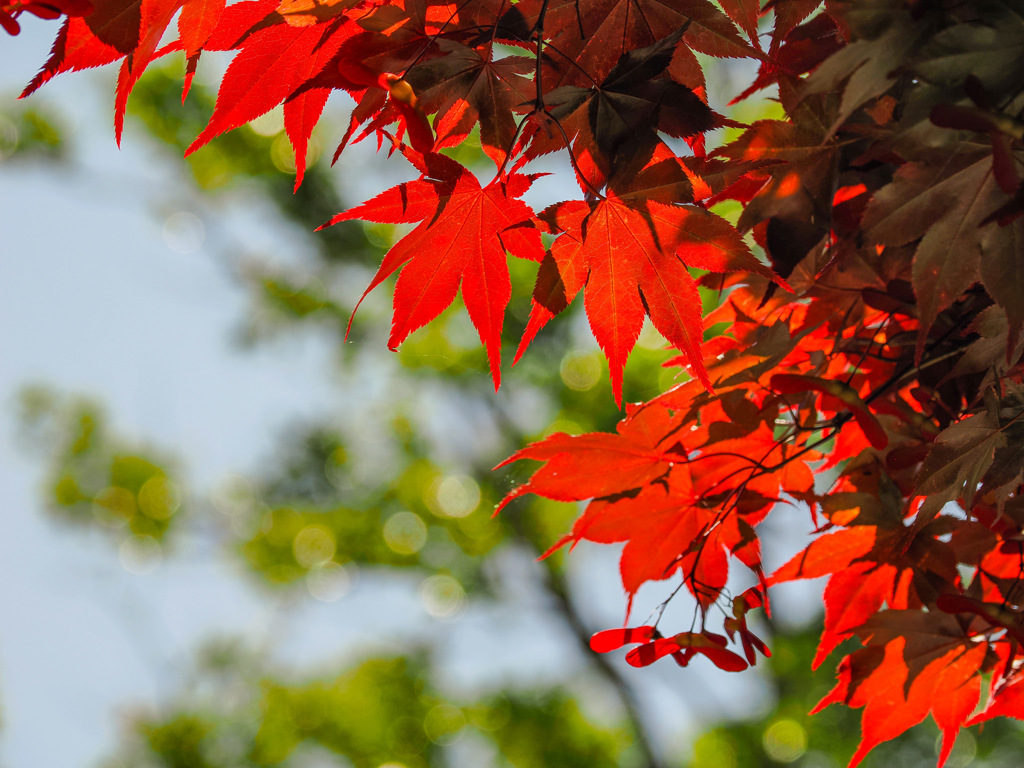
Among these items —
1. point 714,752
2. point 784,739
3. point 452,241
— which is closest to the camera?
point 452,241

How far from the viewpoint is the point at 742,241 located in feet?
1.21

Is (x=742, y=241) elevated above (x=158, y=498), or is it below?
above

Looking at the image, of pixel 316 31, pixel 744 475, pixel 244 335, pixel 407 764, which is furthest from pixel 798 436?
pixel 244 335

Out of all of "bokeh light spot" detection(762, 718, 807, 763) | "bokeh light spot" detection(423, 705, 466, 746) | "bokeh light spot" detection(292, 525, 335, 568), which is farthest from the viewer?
"bokeh light spot" detection(292, 525, 335, 568)

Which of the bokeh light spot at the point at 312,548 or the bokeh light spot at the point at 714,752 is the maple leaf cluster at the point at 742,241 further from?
the bokeh light spot at the point at 312,548

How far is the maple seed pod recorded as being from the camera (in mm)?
308

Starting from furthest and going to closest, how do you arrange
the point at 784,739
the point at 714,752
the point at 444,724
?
the point at 444,724 < the point at 714,752 < the point at 784,739

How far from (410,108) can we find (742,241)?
18cm

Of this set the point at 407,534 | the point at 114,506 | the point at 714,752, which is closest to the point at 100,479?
the point at 114,506

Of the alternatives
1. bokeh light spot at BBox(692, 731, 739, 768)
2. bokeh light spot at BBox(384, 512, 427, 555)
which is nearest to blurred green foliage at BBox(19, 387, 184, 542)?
bokeh light spot at BBox(384, 512, 427, 555)

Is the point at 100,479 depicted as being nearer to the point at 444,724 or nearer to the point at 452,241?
the point at 444,724

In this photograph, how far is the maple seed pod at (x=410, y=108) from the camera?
1.01 ft

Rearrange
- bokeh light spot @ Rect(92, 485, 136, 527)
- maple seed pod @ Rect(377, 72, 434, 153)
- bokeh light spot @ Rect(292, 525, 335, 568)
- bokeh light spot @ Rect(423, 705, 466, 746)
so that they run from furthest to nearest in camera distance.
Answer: bokeh light spot @ Rect(92, 485, 136, 527)
bokeh light spot @ Rect(292, 525, 335, 568)
bokeh light spot @ Rect(423, 705, 466, 746)
maple seed pod @ Rect(377, 72, 434, 153)

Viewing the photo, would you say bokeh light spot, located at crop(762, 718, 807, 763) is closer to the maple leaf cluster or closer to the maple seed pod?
the maple leaf cluster
